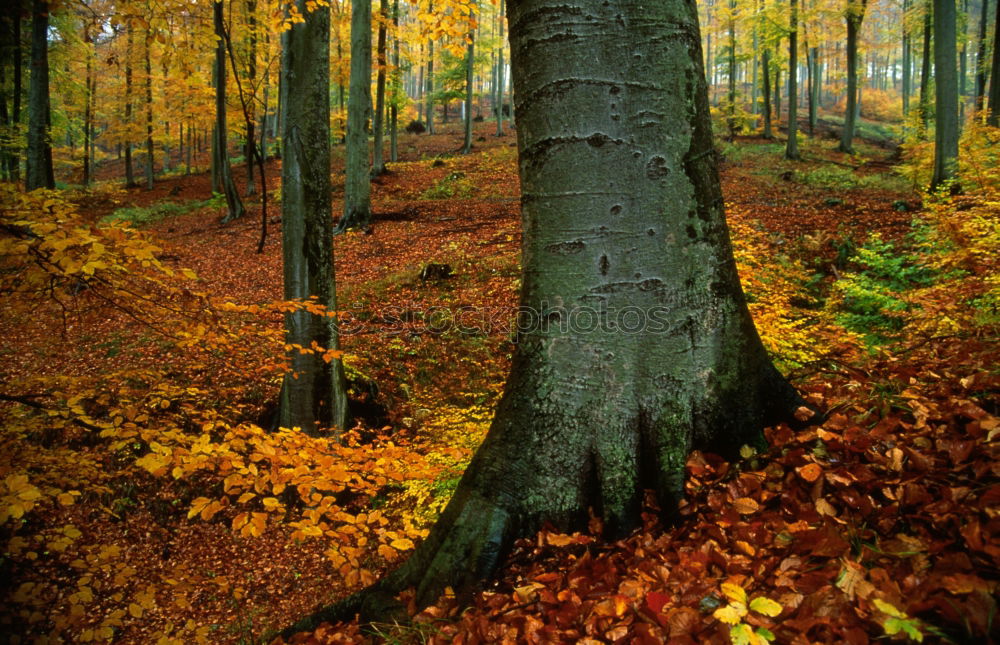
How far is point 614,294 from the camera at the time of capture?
2100mm

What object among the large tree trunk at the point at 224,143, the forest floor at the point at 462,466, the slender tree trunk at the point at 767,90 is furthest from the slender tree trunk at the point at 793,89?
the large tree trunk at the point at 224,143

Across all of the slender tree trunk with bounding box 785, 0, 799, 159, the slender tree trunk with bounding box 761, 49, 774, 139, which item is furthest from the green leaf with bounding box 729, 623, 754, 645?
the slender tree trunk with bounding box 761, 49, 774, 139

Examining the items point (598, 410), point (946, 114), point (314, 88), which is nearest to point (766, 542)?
point (598, 410)

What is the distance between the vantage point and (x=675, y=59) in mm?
2090

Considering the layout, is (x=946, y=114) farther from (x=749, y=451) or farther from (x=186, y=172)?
(x=186, y=172)

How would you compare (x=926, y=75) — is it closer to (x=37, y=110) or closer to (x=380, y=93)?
(x=380, y=93)

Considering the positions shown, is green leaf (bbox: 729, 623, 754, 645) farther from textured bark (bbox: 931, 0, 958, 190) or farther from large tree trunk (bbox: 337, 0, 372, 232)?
large tree trunk (bbox: 337, 0, 372, 232)

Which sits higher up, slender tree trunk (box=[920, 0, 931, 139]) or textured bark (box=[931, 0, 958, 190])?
slender tree trunk (box=[920, 0, 931, 139])

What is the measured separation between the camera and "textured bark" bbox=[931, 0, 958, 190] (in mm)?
9680

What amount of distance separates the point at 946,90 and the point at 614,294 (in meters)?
12.3

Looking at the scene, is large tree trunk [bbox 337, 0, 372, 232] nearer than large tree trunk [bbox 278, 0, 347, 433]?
No

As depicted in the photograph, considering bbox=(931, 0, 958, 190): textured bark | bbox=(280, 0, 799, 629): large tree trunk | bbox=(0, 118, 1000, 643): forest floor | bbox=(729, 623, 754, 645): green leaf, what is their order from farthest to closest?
bbox=(931, 0, 958, 190): textured bark
bbox=(280, 0, 799, 629): large tree trunk
bbox=(0, 118, 1000, 643): forest floor
bbox=(729, 623, 754, 645): green leaf

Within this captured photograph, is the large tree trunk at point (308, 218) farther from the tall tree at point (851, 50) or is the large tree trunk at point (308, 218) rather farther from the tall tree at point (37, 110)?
the tall tree at point (851, 50)

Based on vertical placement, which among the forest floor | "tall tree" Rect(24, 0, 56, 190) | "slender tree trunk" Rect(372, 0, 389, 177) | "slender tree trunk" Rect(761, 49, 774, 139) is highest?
"slender tree trunk" Rect(761, 49, 774, 139)
